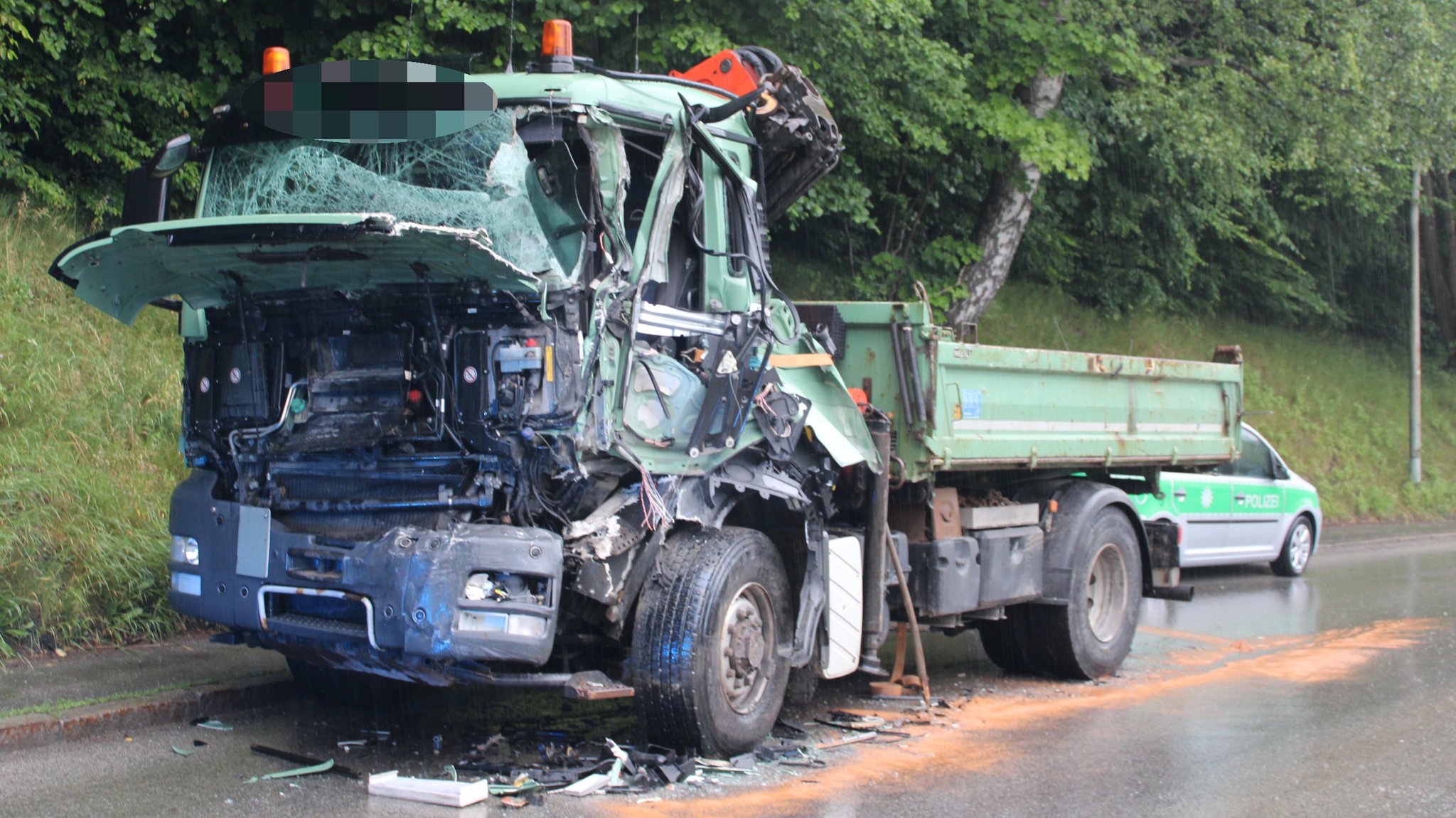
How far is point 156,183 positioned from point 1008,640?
569cm

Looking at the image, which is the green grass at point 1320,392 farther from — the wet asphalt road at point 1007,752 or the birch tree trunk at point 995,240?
the wet asphalt road at point 1007,752

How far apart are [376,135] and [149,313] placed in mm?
5895

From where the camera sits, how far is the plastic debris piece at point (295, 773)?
5.73 m

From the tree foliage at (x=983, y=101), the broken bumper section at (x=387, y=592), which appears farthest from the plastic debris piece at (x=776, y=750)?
the tree foliage at (x=983, y=101)

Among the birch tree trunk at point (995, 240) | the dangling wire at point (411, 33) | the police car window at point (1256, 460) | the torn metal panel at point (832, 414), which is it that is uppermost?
the dangling wire at point (411, 33)

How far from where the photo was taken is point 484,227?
5.23 meters

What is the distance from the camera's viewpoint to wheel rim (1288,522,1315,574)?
14875mm

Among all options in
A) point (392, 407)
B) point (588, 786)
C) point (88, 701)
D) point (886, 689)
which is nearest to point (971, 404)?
→ point (886, 689)

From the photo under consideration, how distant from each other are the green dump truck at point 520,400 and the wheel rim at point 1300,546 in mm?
9775

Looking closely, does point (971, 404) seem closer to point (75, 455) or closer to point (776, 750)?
point (776, 750)

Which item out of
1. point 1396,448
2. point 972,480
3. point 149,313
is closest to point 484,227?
point 972,480

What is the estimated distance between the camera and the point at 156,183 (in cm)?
599

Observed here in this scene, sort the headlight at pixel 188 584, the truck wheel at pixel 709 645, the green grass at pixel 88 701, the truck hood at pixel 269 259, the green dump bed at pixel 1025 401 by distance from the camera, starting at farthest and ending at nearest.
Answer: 1. the green dump bed at pixel 1025 401
2. the green grass at pixel 88 701
3. the headlight at pixel 188 584
4. the truck wheel at pixel 709 645
5. the truck hood at pixel 269 259

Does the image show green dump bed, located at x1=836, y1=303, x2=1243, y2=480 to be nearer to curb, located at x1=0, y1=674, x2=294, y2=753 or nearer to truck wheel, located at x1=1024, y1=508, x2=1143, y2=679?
truck wheel, located at x1=1024, y1=508, x2=1143, y2=679
